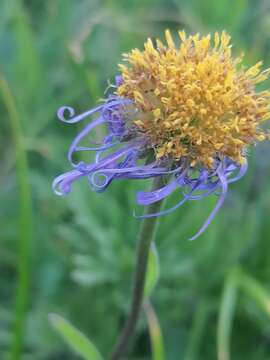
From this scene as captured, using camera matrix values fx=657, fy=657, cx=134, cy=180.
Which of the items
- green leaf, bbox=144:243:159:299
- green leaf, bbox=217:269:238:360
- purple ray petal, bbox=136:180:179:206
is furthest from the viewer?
green leaf, bbox=217:269:238:360

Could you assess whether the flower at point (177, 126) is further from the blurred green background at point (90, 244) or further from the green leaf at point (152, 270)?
the blurred green background at point (90, 244)

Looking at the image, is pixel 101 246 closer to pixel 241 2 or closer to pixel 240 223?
pixel 240 223

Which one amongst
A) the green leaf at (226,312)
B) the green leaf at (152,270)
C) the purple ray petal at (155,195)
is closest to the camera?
the purple ray petal at (155,195)

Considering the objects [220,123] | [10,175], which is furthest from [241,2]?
[220,123]

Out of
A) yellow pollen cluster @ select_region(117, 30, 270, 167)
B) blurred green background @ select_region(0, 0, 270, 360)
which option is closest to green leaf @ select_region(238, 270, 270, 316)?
blurred green background @ select_region(0, 0, 270, 360)

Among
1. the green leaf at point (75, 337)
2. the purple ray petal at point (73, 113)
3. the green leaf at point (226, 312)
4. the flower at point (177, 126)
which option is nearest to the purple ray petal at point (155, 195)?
the flower at point (177, 126)

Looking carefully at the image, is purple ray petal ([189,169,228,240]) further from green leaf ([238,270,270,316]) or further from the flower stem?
green leaf ([238,270,270,316])
